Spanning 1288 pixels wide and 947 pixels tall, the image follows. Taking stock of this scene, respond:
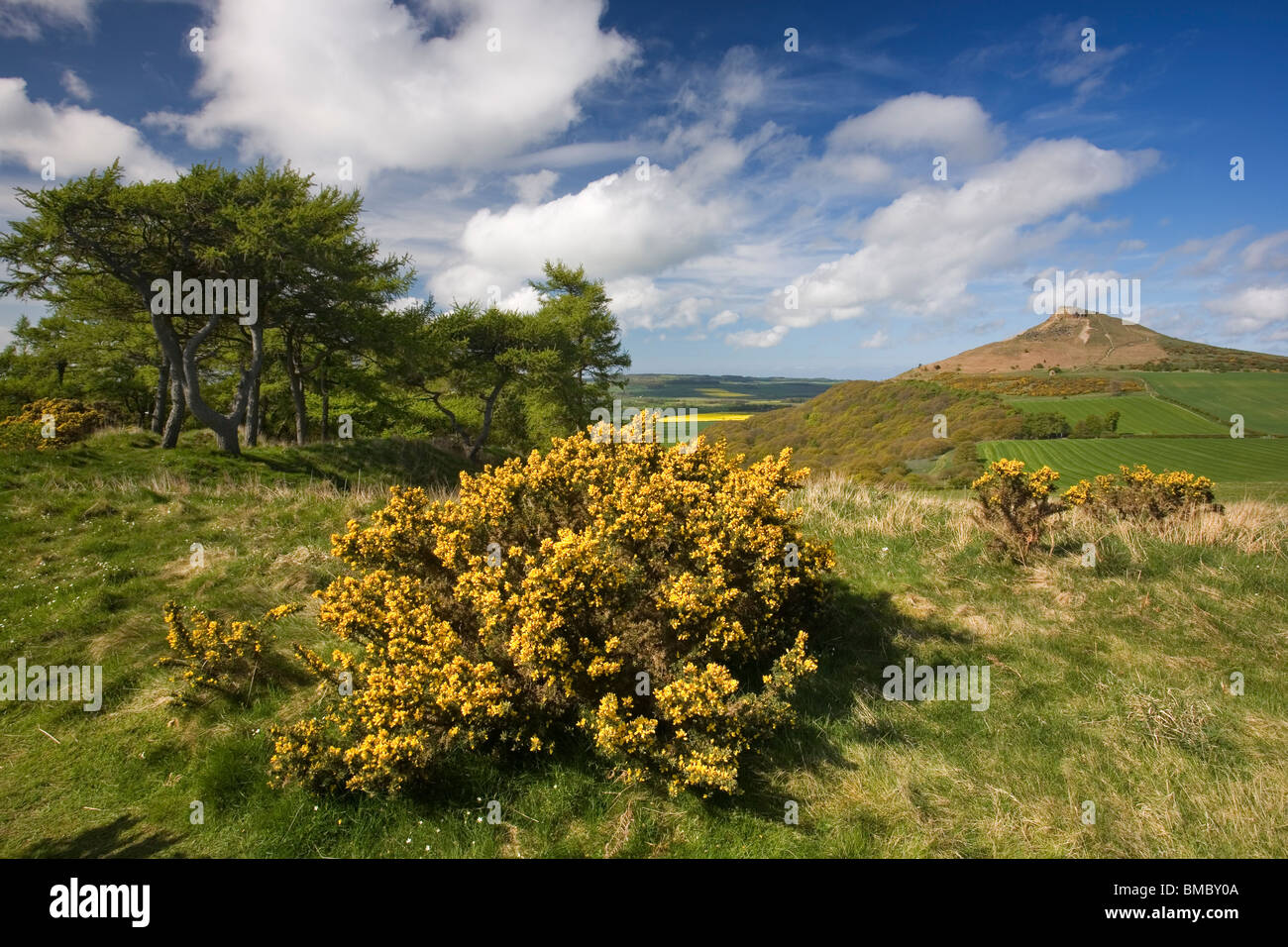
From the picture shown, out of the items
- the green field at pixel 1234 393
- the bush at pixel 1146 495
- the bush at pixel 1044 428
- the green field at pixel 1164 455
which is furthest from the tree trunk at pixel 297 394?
the green field at pixel 1234 393

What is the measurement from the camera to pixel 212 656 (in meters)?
4.75

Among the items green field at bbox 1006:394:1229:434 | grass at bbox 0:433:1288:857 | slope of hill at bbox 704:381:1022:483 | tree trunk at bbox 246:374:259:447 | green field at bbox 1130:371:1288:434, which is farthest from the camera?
green field at bbox 1006:394:1229:434

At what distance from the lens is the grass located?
3.49 m

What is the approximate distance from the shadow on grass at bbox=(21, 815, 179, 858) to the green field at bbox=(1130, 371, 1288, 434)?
190 feet

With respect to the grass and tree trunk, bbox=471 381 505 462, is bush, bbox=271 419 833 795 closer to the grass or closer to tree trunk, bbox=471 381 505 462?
the grass

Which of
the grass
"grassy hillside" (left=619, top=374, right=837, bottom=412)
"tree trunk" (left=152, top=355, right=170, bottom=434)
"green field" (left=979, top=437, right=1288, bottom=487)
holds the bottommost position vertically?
the grass

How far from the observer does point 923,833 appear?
347 cm

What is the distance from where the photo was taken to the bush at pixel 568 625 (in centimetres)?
373

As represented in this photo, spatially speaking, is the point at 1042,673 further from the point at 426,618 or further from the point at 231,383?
the point at 231,383

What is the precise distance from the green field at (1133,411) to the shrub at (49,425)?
200 ft

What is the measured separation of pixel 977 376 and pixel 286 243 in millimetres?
91936

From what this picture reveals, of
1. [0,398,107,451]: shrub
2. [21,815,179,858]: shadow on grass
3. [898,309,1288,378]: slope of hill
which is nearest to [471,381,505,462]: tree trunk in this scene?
[0,398,107,451]: shrub
